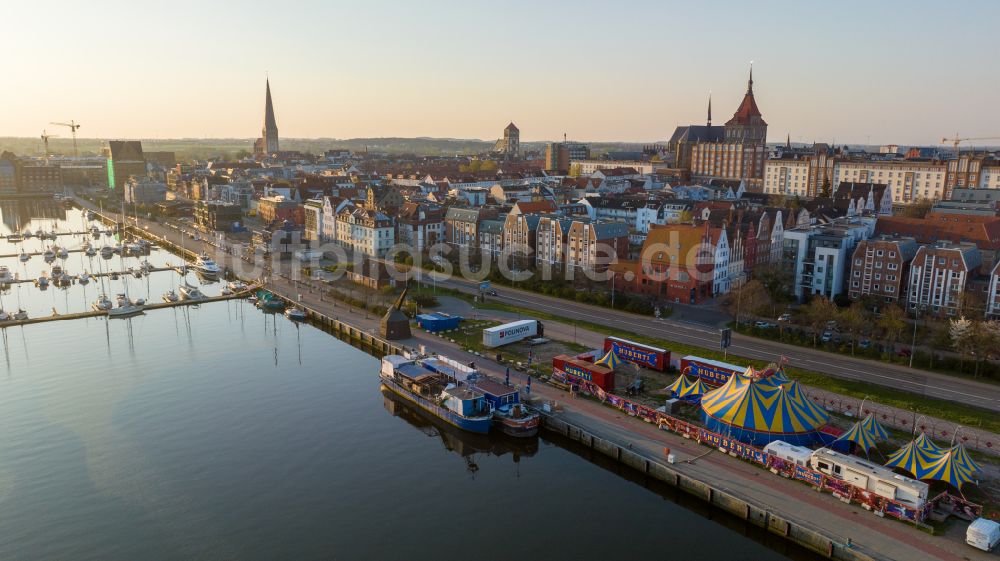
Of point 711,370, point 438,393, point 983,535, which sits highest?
point 711,370

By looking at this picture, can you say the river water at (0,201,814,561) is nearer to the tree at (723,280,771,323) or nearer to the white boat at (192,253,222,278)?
the tree at (723,280,771,323)

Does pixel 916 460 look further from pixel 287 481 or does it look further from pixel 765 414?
pixel 287 481

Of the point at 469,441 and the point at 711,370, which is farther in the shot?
the point at 711,370

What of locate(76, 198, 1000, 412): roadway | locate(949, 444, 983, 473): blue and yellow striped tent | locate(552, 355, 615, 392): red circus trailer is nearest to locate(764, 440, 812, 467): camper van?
locate(949, 444, 983, 473): blue and yellow striped tent

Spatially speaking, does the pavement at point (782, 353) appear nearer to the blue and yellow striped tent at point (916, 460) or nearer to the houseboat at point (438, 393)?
the blue and yellow striped tent at point (916, 460)

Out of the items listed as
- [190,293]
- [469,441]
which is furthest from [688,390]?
[190,293]

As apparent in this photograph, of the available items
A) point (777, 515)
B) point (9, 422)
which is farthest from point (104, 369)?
point (777, 515)
